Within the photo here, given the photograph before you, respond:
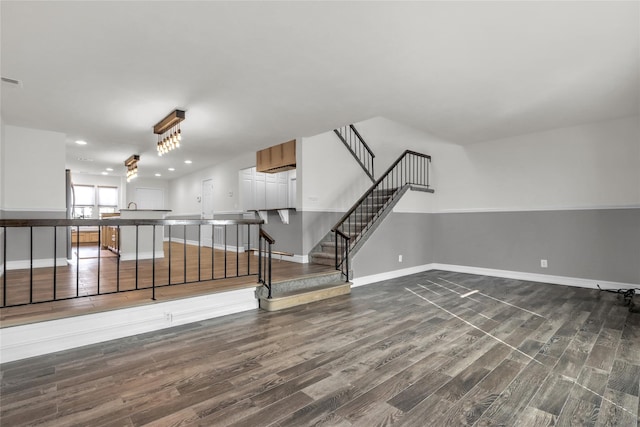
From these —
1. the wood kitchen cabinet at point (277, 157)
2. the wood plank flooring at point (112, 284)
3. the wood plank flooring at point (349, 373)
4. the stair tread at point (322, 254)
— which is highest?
the wood kitchen cabinet at point (277, 157)

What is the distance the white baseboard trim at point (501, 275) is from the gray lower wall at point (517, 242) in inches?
2.8

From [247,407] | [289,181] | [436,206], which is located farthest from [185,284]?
[436,206]

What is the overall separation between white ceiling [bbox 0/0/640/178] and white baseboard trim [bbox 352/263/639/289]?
269 cm

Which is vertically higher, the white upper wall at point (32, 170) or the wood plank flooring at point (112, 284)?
the white upper wall at point (32, 170)

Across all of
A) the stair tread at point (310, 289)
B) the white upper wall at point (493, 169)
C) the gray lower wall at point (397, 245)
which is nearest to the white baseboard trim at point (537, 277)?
the gray lower wall at point (397, 245)

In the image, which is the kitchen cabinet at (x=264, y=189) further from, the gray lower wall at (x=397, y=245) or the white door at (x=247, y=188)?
the gray lower wall at (x=397, y=245)

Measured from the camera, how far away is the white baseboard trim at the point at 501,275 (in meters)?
5.23

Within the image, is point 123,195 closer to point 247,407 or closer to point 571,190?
point 247,407

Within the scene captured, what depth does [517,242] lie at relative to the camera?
6.14 m

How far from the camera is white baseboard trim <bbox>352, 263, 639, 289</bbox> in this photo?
523cm

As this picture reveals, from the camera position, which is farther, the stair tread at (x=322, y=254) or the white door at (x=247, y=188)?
the white door at (x=247, y=188)

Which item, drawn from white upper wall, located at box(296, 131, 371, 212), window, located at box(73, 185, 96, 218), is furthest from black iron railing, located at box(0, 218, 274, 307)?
window, located at box(73, 185, 96, 218)

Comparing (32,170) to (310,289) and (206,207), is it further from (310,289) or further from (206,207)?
(310,289)

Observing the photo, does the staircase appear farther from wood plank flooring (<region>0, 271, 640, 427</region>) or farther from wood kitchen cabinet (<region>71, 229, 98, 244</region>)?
wood kitchen cabinet (<region>71, 229, 98, 244</region>)
